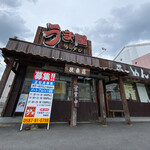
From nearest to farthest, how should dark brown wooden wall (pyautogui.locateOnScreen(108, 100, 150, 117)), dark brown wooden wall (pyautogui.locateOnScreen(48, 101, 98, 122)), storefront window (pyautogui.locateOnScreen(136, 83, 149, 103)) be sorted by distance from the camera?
dark brown wooden wall (pyautogui.locateOnScreen(48, 101, 98, 122)), dark brown wooden wall (pyautogui.locateOnScreen(108, 100, 150, 117)), storefront window (pyautogui.locateOnScreen(136, 83, 149, 103))

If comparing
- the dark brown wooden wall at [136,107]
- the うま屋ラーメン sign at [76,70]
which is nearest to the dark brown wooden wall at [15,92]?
the うま屋ラーメン sign at [76,70]

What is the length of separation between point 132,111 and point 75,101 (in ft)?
23.6

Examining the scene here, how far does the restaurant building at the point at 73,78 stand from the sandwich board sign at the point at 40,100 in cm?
65

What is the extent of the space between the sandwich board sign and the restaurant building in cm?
65

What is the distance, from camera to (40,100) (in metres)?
3.92

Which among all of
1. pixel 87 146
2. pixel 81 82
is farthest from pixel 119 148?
pixel 81 82

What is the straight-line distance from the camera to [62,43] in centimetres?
838

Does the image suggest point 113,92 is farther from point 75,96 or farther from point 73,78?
point 73,78

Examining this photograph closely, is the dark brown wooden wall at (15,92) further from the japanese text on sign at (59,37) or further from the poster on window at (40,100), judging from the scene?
the japanese text on sign at (59,37)

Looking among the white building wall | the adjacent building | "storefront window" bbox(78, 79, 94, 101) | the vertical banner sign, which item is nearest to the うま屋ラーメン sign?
the vertical banner sign

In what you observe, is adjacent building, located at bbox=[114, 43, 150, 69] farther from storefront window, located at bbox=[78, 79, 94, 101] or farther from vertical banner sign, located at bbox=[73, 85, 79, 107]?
vertical banner sign, located at bbox=[73, 85, 79, 107]

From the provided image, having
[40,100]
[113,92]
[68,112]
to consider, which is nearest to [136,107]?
[113,92]

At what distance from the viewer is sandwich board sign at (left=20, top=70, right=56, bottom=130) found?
363 centimetres

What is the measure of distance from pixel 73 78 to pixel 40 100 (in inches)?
85.3
